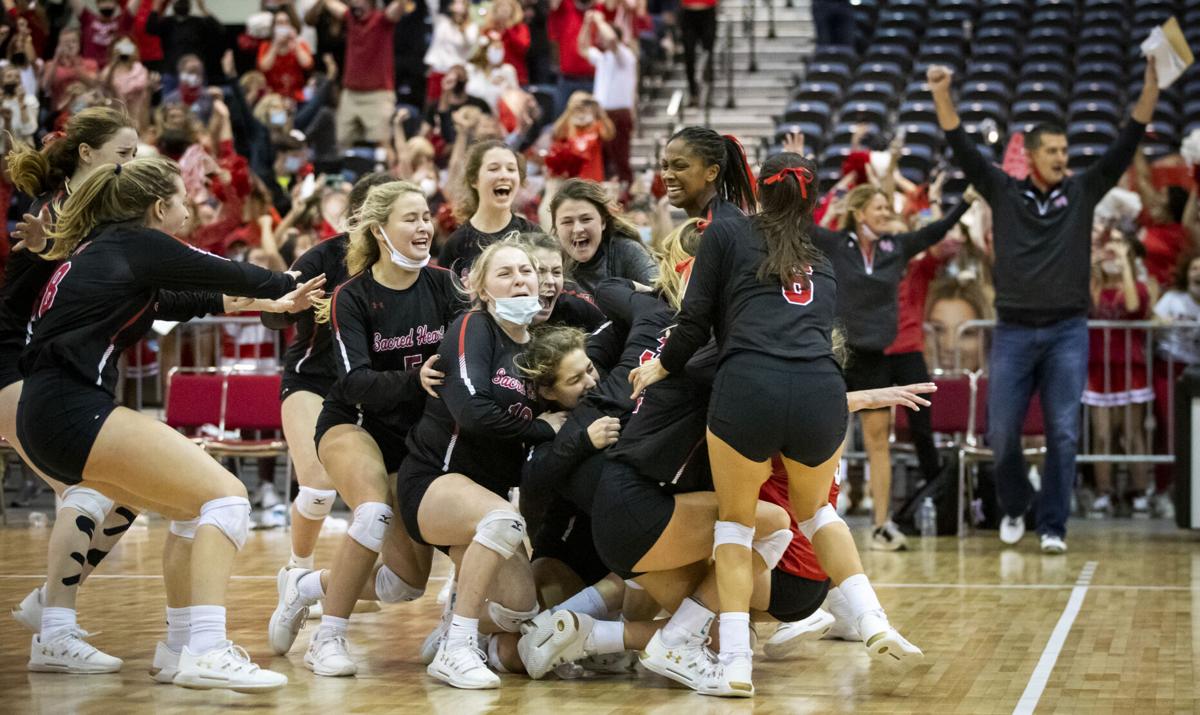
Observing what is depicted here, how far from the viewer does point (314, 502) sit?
6.20 m

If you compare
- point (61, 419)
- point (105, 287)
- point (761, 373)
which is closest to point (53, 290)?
point (105, 287)

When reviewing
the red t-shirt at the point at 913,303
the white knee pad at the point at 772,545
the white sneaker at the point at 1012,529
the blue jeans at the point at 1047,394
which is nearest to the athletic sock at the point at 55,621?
the white knee pad at the point at 772,545

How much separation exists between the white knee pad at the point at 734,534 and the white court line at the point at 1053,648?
3.14 ft

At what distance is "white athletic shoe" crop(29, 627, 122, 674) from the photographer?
5.29m

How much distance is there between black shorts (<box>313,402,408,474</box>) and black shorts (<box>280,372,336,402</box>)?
711mm

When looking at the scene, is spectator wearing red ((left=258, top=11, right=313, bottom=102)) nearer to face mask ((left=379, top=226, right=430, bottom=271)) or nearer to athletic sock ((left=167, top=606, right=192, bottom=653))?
face mask ((left=379, top=226, right=430, bottom=271))

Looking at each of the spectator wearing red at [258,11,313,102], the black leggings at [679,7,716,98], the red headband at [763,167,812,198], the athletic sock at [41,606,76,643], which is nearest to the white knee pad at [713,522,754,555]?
the red headband at [763,167,812,198]

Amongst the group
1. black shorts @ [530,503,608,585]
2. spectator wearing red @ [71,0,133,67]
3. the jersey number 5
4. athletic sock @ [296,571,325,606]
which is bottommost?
athletic sock @ [296,571,325,606]

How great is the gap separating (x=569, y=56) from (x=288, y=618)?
33.2 feet

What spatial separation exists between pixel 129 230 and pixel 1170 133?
11.1 m

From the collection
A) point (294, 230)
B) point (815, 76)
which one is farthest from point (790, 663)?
point (815, 76)

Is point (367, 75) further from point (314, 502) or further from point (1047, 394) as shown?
point (314, 502)

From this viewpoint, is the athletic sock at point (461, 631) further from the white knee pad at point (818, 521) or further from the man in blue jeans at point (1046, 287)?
the man in blue jeans at point (1046, 287)

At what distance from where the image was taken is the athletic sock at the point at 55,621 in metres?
5.35
